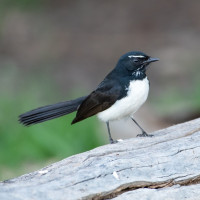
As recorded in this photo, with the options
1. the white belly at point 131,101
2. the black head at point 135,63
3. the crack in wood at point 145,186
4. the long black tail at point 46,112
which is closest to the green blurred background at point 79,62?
the long black tail at point 46,112

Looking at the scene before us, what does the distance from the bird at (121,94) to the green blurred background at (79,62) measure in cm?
120

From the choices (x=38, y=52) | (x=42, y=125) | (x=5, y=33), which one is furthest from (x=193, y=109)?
(x=5, y=33)

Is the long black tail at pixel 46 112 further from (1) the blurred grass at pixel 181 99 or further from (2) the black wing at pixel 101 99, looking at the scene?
(1) the blurred grass at pixel 181 99

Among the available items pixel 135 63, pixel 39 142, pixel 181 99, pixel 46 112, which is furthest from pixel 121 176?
pixel 181 99

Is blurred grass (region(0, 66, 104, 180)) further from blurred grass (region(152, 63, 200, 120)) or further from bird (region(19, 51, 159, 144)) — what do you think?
blurred grass (region(152, 63, 200, 120))

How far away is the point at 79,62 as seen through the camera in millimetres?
11391

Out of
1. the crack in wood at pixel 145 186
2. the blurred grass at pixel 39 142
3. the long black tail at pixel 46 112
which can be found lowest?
the crack in wood at pixel 145 186

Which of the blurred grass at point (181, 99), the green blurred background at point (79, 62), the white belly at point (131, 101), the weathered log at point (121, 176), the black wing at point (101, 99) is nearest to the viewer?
the weathered log at point (121, 176)

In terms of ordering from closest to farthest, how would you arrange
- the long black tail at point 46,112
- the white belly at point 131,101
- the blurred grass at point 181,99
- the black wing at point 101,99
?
the white belly at point 131,101, the black wing at point 101,99, the long black tail at point 46,112, the blurred grass at point 181,99

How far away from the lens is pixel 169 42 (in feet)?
38.8

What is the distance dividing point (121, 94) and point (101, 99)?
236 millimetres

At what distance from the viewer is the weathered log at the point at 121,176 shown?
4.09 m

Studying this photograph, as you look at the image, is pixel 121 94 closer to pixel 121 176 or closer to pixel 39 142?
pixel 121 176

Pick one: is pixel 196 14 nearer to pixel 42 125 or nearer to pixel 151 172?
pixel 42 125
